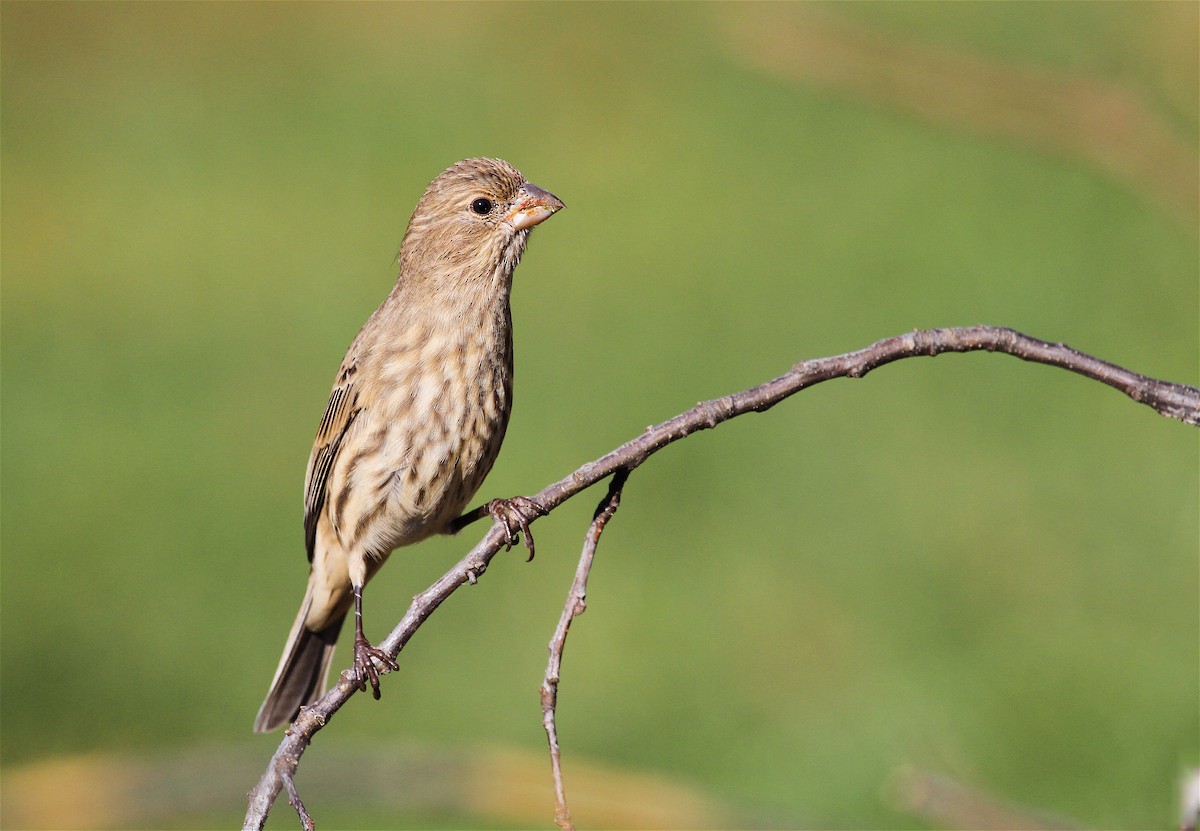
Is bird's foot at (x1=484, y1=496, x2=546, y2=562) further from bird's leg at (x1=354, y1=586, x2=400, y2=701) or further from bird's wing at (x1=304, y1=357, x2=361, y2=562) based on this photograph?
bird's wing at (x1=304, y1=357, x2=361, y2=562)

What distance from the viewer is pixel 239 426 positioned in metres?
9.72

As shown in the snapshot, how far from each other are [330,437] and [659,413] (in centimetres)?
420

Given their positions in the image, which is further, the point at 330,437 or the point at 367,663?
the point at 330,437

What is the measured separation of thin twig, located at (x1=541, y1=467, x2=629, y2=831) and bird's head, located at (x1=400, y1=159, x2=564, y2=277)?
166 centimetres

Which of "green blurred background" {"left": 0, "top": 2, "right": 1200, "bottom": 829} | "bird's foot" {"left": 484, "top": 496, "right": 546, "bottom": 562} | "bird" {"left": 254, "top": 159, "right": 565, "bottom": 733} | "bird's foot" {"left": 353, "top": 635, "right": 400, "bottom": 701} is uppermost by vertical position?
"green blurred background" {"left": 0, "top": 2, "right": 1200, "bottom": 829}

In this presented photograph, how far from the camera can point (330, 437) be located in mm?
4910

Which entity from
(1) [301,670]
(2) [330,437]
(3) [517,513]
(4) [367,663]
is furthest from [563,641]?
(1) [301,670]

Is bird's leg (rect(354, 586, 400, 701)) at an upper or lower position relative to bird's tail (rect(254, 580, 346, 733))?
lower

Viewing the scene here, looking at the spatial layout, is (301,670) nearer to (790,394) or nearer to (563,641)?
(563,641)

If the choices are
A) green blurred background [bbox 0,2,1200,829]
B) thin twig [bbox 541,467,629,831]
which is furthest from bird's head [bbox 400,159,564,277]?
green blurred background [bbox 0,2,1200,829]

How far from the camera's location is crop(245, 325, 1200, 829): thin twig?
2.88 m

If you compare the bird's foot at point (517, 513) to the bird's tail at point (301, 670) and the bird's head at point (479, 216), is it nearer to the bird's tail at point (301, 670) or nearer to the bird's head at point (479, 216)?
the bird's head at point (479, 216)

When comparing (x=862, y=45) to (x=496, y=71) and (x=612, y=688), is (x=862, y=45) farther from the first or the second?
(x=612, y=688)

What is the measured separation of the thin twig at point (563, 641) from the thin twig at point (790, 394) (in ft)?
0.30
